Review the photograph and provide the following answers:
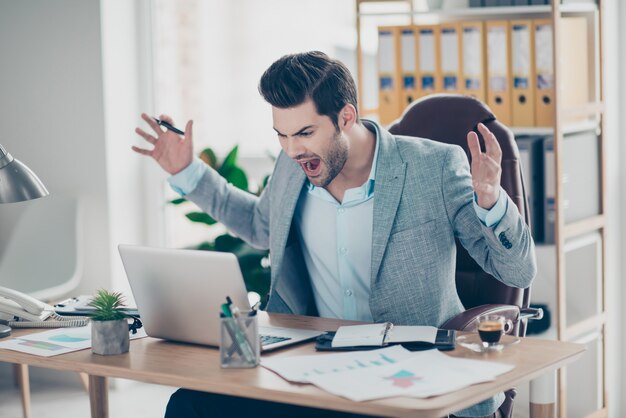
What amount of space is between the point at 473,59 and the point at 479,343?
170 cm

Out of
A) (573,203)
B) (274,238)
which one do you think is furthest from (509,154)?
(573,203)

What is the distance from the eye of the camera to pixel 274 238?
247 cm

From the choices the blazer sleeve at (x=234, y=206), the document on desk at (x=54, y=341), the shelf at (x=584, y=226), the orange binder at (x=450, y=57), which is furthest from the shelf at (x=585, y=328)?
the document on desk at (x=54, y=341)

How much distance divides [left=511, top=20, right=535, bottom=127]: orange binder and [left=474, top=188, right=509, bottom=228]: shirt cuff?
132 cm

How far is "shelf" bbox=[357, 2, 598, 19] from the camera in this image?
3.21 meters

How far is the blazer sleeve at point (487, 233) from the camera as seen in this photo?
2.11 m

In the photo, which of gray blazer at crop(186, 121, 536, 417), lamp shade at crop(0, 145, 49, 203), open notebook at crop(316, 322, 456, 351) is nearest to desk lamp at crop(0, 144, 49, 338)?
lamp shade at crop(0, 145, 49, 203)

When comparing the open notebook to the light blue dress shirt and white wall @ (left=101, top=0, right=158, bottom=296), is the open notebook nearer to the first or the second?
the light blue dress shirt

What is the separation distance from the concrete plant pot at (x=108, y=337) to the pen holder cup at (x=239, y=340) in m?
0.27

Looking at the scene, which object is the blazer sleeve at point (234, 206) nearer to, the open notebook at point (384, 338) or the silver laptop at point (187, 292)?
the silver laptop at point (187, 292)

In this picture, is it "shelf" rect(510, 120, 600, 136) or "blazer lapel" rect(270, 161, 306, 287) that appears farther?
"shelf" rect(510, 120, 600, 136)

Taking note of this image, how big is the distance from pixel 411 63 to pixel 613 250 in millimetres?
1011

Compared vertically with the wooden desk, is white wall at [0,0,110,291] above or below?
above

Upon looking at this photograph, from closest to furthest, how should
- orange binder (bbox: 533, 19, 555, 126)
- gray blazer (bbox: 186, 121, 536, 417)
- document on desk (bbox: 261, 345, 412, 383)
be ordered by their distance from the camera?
document on desk (bbox: 261, 345, 412, 383) < gray blazer (bbox: 186, 121, 536, 417) < orange binder (bbox: 533, 19, 555, 126)
